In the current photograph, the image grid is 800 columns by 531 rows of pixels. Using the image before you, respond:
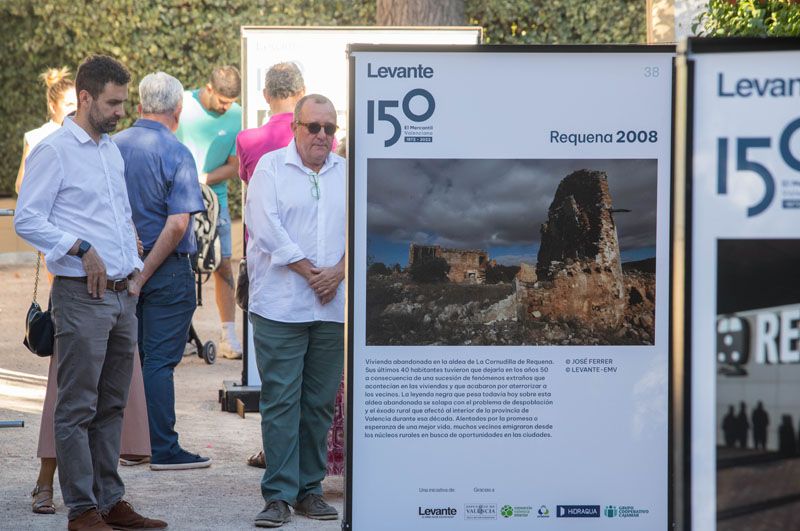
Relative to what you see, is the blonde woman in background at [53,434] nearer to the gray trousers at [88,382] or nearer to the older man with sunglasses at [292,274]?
the gray trousers at [88,382]

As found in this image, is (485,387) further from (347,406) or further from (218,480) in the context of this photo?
(218,480)

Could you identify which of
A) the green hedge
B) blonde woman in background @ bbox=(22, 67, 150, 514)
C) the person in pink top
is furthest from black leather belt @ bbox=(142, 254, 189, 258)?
the green hedge

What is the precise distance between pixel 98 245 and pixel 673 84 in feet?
7.57

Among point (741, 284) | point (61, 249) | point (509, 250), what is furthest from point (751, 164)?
point (61, 249)

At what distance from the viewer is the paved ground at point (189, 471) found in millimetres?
6148

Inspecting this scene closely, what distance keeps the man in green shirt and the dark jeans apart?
2755 mm

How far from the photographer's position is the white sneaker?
10.8 meters

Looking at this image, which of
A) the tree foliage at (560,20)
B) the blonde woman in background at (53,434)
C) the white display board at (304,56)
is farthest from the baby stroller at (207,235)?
the tree foliage at (560,20)

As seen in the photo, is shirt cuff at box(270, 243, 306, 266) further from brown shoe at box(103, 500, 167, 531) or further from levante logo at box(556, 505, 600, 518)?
levante logo at box(556, 505, 600, 518)

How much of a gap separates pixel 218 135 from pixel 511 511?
5.48m

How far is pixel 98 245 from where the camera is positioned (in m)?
5.53

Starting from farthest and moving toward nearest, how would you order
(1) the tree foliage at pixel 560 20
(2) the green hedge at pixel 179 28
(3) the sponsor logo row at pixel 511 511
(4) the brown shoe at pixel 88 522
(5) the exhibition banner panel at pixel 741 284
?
(1) the tree foliage at pixel 560 20 → (2) the green hedge at pixel 179 28 → (4) the brown shoe at pixel 88 522 → (3) the sponsor logo row at pixel 511 511 → (5) the exhibition banner panel at pixel 741 284

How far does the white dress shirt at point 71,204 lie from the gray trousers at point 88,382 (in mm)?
132

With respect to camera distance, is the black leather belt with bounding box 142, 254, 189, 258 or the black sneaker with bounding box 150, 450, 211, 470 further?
the black sneaker with bounding box 150, 450, 211, 470
